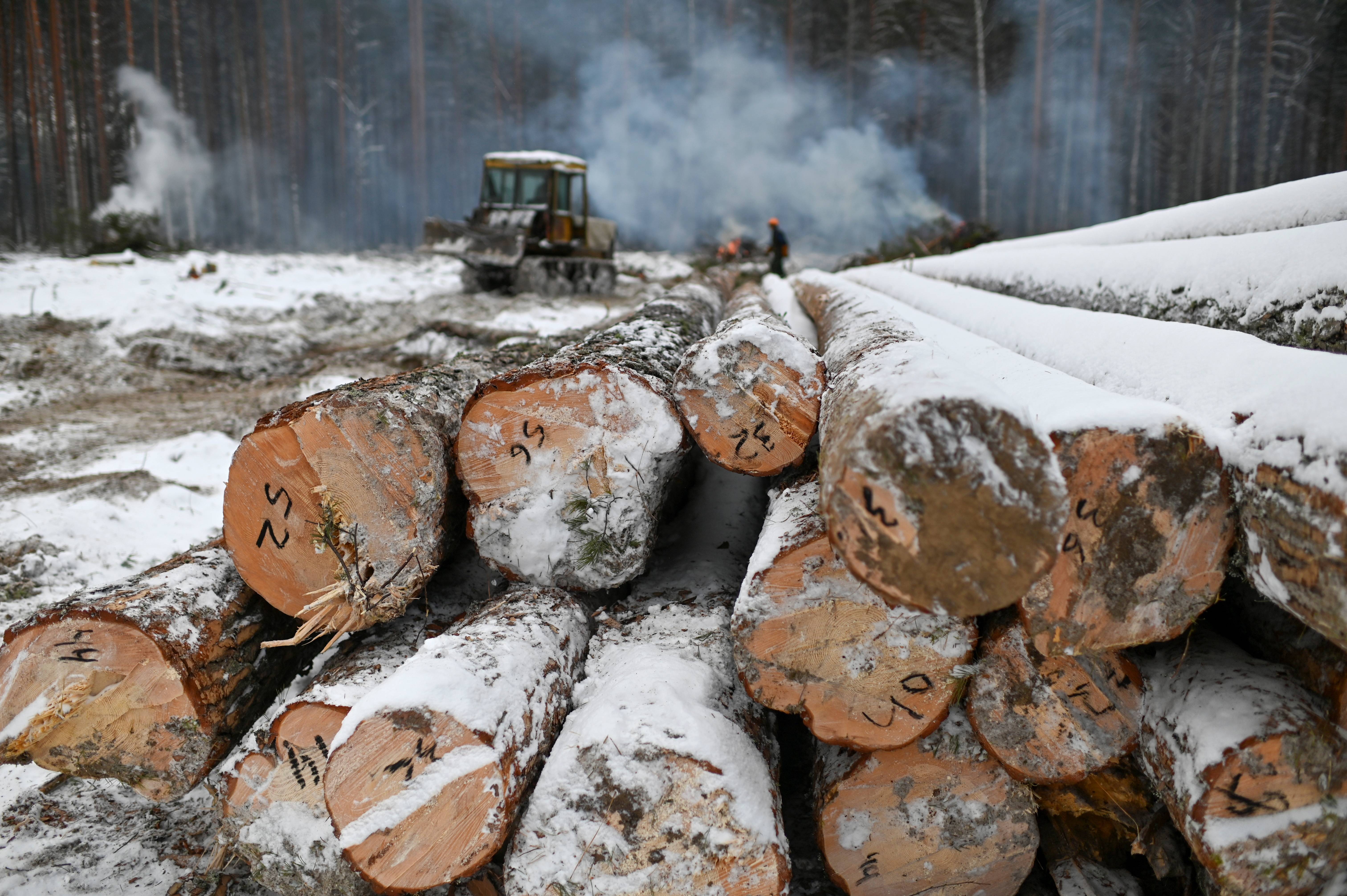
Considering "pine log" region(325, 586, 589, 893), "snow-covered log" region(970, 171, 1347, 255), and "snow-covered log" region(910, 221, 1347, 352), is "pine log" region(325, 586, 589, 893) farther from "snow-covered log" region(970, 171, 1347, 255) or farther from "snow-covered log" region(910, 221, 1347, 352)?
"snow-covered log" region(970, 171, 1347, 255)

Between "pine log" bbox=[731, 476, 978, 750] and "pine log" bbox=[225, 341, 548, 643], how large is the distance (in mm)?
1067

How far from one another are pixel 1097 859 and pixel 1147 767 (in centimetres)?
57

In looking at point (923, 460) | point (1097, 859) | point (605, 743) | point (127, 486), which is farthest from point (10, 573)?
point (1097, 859)

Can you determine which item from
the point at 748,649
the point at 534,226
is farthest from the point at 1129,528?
the point at 534,226

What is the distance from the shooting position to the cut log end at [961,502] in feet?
4.17

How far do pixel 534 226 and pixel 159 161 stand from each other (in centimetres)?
1173

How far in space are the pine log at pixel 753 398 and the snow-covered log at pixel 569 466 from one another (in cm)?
13

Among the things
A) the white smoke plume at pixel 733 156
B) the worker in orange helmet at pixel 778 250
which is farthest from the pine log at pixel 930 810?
the white smoke plume at pixel 733 156

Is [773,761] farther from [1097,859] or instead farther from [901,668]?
[1097,859]

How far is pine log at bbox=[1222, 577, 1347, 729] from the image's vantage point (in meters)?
1.48

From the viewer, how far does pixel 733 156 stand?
22094 mm

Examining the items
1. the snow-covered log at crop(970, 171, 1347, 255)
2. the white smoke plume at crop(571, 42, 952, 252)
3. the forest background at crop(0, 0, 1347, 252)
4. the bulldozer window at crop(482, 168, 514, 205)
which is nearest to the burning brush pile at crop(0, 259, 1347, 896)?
the snow-covered log at crop(970, 171, 1347, 255)

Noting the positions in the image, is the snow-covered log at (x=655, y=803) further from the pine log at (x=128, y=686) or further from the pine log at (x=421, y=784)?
the pine log at (x=128, y=686)

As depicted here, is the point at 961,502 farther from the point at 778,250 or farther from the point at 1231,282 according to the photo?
the point at 778,250
